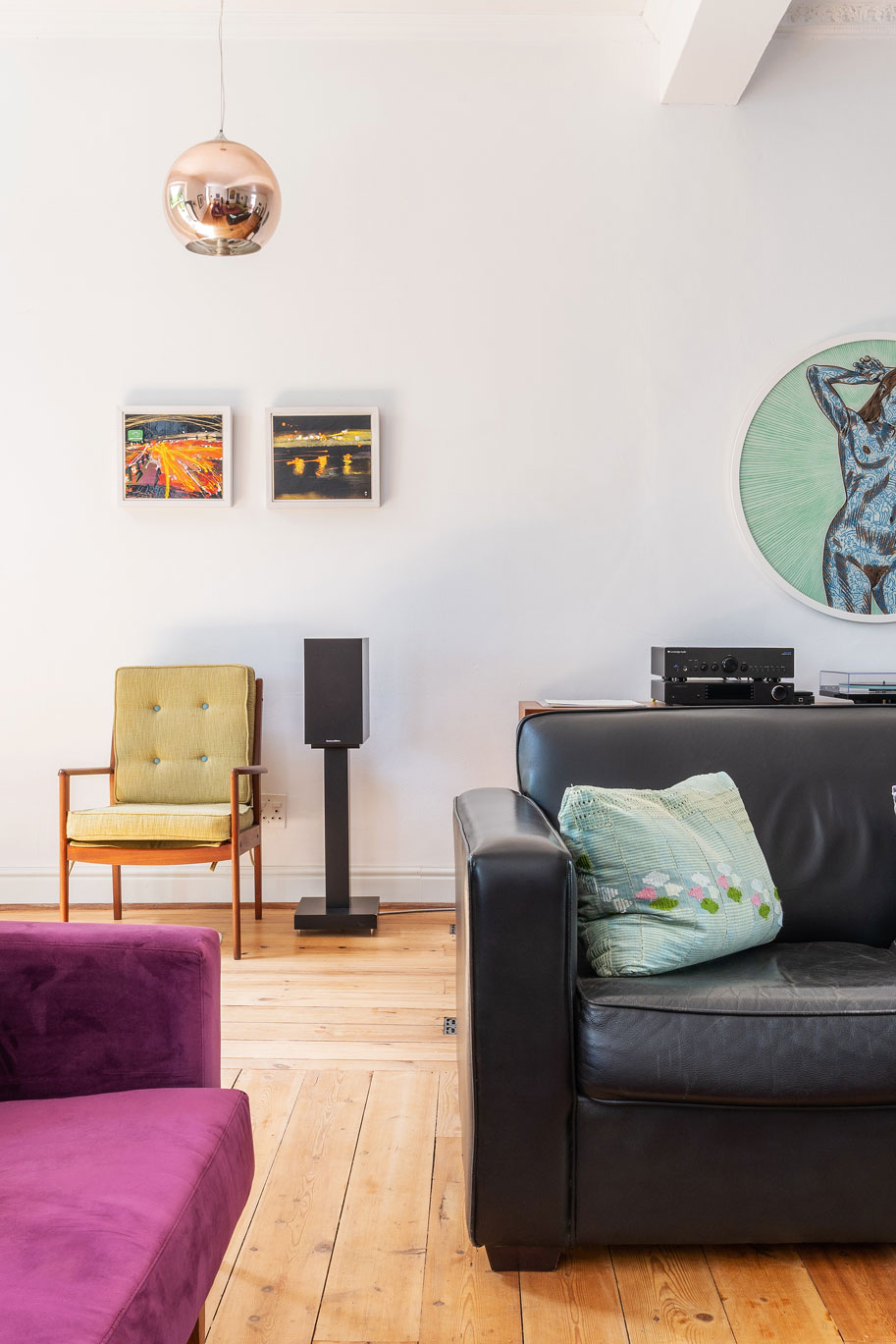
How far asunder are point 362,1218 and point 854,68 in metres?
3.96

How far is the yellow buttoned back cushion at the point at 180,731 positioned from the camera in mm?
3459

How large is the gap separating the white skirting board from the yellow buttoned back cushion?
0.41 m

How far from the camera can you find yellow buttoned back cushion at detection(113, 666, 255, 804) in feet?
11.3

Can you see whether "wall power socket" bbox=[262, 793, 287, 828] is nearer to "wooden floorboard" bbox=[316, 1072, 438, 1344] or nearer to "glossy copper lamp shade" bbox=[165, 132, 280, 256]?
"wooden floorboard" bbox=[316, 1072, 438, 1344]

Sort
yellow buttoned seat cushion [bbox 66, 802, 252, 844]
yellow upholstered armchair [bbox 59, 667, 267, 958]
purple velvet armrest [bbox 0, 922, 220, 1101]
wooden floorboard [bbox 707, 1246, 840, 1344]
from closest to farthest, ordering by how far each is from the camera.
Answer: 1. purple velvet armrest [bbox 0, 922, 220, 1101]
2. wooden floorboard [bbox 707, 1246, 840, 1344]
3. yellow buttoned seat cushion [bbox 66, 802, 252, 844]
4. yellow upholstered armchair [bbox 59, 667, 267, 958]

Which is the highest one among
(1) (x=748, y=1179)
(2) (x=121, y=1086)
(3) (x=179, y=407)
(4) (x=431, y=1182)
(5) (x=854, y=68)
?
(5) (x=854, y=68)

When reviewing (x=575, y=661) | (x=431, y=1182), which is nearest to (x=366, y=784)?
(x=575, y=661)

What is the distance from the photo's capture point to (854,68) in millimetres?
3621

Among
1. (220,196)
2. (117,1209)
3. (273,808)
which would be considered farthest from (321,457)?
(117,1209)

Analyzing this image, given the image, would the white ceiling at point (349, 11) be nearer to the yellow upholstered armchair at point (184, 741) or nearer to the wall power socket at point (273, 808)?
the yellow upholstered armchair at point (184, 741)


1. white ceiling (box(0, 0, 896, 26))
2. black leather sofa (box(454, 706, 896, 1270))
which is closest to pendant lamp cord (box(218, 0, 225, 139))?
white ceiling (box(0, 0, 896, 26))

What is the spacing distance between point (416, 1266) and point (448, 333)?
297cm

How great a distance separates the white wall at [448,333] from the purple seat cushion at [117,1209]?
Result: 2.53m

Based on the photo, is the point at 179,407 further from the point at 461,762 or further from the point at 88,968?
the point at 88,968
